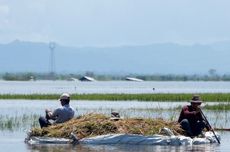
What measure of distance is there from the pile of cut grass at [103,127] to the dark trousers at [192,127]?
17 cm

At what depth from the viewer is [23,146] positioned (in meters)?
25.8

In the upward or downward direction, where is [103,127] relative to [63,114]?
downward

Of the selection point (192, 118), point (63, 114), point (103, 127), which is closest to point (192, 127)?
point (192, 118)

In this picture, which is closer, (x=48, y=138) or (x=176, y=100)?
(x=48, y=138)

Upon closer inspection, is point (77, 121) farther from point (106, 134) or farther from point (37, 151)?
point (37, 151)

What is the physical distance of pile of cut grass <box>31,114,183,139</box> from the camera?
1050 inches

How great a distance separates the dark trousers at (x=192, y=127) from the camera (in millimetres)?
26806

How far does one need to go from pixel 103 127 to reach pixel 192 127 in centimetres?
262

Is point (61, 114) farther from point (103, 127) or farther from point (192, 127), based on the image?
point (192, 127)

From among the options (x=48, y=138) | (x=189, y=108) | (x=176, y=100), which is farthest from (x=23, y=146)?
(x=176, y=100)

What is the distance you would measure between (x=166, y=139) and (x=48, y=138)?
3.41m

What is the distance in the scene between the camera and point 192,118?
88.2 ft

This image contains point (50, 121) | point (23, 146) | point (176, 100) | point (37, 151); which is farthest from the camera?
point (176, 100)

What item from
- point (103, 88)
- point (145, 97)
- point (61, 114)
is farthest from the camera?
point (103, 88)
